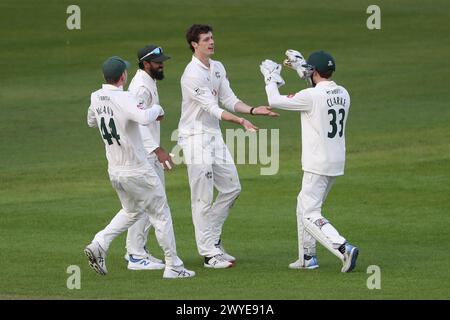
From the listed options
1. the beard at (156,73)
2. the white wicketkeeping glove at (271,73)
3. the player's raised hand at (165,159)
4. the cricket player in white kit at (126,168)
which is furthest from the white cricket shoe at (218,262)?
the beard at (156,73)

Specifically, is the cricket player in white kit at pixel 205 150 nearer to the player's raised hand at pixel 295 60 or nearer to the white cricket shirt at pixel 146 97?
the white cricket shirt at pixel 146 97

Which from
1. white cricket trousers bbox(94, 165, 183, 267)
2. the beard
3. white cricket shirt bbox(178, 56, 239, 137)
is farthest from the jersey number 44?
white cricket shirt bbox(178, 56, 239, 137)

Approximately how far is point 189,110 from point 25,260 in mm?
2677

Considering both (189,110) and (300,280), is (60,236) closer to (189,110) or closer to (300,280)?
(189,110)

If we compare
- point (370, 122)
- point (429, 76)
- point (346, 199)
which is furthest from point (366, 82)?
point (346, 199)

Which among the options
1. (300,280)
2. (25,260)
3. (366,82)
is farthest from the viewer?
(366,82)

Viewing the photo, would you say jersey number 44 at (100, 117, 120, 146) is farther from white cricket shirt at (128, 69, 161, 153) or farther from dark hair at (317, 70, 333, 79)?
dark hair at (317, 70, 333, 79)

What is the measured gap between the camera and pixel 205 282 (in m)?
14.4

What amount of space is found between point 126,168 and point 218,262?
173 cm

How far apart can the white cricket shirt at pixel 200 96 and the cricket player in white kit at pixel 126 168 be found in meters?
1.18

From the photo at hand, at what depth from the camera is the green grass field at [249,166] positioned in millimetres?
14555

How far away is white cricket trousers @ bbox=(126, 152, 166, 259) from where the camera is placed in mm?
15430

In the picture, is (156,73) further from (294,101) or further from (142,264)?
(142,264)

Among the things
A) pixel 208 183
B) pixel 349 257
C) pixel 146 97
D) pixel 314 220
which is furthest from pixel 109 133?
pixel 349 257
